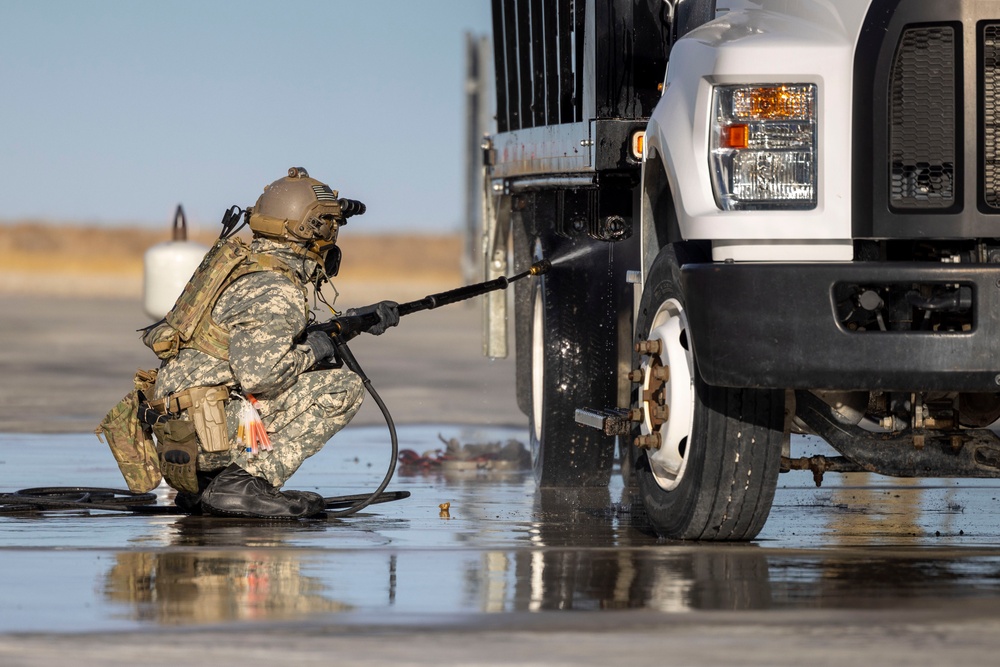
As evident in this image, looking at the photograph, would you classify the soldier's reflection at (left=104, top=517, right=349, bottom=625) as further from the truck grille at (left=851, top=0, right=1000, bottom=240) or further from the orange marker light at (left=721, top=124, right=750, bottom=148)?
the truck grille at (left=851, top=0, right=1000, bottom=240)

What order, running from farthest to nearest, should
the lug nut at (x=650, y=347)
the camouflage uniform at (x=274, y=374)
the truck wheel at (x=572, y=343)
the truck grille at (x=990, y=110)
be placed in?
the truck wheel at (x=572, y=343)
the camouflage uniform at (x=274, y=374)
the lug nut at (x=650, y=347)
the truck grille at (x=990, y=110)

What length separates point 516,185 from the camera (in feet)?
30.7

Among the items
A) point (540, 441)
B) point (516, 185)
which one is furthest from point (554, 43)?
point (540, 441)

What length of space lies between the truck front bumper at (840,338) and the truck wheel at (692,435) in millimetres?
338

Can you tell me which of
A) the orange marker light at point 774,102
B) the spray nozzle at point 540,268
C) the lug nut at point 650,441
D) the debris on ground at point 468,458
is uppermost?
the orange marker light at point 774,102

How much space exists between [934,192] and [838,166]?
285mm

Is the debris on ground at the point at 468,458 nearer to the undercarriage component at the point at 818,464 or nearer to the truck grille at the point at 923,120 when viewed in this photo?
the undercarriage component at the point at 818,464

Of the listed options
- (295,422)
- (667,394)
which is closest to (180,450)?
(295,422)

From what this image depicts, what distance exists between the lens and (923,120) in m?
5.94

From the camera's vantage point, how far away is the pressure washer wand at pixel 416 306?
7867mm

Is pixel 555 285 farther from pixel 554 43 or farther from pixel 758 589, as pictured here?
pixel 758 589

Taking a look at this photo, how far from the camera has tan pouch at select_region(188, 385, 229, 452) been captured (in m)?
7.50

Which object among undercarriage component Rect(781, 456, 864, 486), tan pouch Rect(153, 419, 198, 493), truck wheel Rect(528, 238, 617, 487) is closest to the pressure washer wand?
truck wheel Rect(528, 238, 617, 487)

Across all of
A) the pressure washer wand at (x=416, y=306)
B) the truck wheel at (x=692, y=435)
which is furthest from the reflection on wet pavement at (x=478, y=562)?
the pressure washer wand at (x=416, y=306)
